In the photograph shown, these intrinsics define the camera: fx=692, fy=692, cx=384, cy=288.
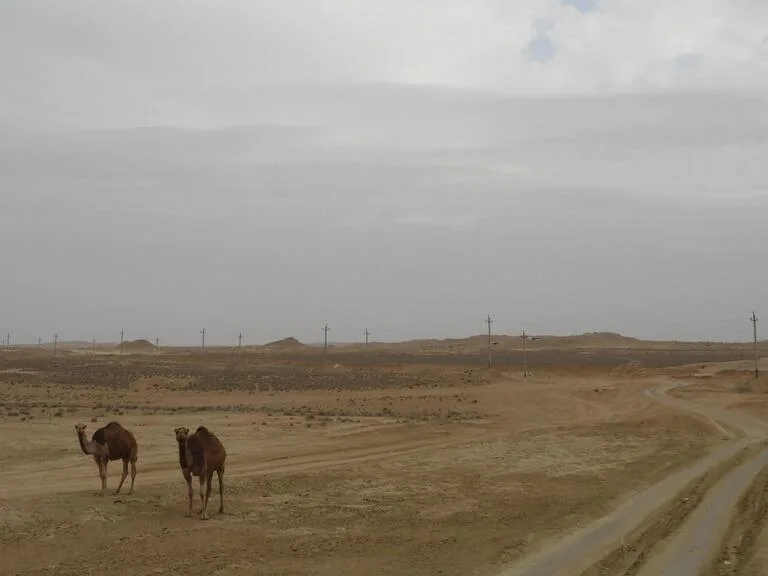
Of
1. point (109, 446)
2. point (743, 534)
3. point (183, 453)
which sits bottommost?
point (743, 534)

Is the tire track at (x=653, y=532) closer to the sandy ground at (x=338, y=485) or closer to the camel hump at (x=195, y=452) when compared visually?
the sandy ground at (x=338, y=485)

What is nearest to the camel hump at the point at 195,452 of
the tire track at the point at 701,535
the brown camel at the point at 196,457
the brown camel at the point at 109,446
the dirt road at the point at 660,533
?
the brown camel at the point at 196,457

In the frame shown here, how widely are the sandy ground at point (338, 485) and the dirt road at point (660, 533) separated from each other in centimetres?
49

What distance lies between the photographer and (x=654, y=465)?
72.0ft

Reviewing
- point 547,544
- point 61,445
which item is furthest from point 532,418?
point 547,544

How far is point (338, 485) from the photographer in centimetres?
1802

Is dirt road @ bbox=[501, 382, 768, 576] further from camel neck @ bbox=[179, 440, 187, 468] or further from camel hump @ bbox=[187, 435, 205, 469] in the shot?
camel neck @ bbox=[179, 440, 187, 468]

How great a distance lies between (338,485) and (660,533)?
317 inches

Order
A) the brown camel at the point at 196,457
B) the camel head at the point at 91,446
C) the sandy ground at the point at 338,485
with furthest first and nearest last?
1. the camel head at the point at 91,446
2. the brown camel at the point at 196,457
3. the sandy ground at the point at 338,485

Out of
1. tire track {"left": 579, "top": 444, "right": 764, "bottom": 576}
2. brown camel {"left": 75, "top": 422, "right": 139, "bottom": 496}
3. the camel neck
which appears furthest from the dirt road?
brown camel {"left": 75, "top": 422, "right": 139, "bottom": 496}

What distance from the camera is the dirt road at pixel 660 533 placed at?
36.2 ft

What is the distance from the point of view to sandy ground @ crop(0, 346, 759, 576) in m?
11.5

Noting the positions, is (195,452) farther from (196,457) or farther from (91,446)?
(91,446)

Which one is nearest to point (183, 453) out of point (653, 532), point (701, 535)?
point (653, 532)
